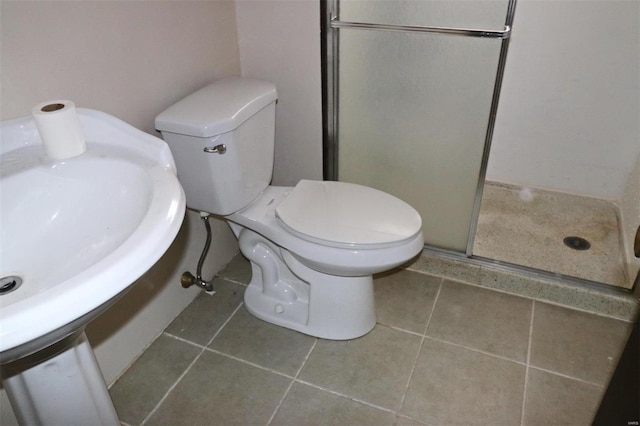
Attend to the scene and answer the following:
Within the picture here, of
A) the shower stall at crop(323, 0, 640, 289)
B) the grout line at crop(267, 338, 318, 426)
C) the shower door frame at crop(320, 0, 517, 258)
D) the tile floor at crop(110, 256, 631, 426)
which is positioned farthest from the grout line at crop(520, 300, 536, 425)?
the grout line at crop(267, 338, 318, 426)

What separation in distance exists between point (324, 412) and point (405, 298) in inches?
24.5

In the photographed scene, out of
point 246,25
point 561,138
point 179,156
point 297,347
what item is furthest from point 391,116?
point 561,138

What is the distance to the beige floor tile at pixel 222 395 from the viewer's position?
152cm

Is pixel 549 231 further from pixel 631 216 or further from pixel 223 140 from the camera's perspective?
pixel 223 140

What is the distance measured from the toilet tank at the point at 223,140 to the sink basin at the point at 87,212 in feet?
1.16

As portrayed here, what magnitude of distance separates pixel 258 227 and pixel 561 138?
163cm

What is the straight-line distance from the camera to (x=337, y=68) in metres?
1.87

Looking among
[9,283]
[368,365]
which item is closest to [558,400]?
[368,365]

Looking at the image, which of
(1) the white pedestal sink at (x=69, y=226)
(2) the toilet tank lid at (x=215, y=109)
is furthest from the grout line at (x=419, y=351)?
(2) the toilet tank lid at (x=215, y=109)

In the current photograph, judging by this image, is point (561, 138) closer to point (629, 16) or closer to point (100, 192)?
point (629, 16)

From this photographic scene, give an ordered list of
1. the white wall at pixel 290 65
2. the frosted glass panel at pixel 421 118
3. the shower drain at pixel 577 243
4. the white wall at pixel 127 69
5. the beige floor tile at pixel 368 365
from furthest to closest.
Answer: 1. the shower drain at pixel 577 243
2. the white wall at pixel 290 65
3. the frosted glass panel at pixel 421 118
4. the beige floor tile at pixel 368 365
5. the white wall at pixel 127 69

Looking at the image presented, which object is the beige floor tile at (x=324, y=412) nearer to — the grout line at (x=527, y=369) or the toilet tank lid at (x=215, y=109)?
the grout line at (x=527, y=369)

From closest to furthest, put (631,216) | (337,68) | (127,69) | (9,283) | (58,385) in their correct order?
1. (9,283)
2. (58,385)
3. (127,69)
4. (337,68)
5. (631,216)

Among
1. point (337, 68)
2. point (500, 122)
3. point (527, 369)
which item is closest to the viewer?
point (527, 369)
